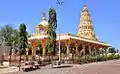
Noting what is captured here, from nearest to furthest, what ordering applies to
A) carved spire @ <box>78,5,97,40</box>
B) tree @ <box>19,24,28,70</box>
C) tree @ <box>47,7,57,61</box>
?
1. tree @ <box>47,7,57,61</box>
2. tree @ <box>19,24,28,70</box>
3. carved spire @ <box>78,5,97,40</box>

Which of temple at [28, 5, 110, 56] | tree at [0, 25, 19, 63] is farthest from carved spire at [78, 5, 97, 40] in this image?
tree at [0, 25, 19, 63]

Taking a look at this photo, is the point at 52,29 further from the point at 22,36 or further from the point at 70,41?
the point at 70,41

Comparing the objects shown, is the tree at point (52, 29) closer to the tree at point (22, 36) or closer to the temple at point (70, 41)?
the tree at point (22, 36)

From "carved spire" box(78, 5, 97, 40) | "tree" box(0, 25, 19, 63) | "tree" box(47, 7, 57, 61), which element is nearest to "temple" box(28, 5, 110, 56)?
"carved spire" box(78, 5, 97, 40)

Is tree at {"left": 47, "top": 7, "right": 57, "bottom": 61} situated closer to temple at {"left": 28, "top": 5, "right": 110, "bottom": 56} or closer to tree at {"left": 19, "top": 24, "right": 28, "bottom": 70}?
tree at {"left": 19, "top": 24, "right": 28, "bottom": 70}

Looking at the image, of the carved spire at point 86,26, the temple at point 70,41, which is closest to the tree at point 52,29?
the temple at point 70,41

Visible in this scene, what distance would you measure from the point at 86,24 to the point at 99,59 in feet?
116

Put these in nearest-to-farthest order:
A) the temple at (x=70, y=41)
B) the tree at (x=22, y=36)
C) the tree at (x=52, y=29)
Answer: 1. the tree at (x=52, y=29)
2. the tree at (x=22, y=36)
3. the temple at (x=70, y=41)

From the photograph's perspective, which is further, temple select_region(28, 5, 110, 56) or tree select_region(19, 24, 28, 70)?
temple select_region(28, 5, 110, 56)

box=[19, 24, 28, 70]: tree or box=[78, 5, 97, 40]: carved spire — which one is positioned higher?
box=[78, 5, 97, 40]: carved spire

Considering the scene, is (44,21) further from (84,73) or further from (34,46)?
(84,73)

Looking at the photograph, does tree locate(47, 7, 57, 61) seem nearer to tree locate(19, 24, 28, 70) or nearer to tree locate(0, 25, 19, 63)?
tree locate(19, 24, 28, 70)

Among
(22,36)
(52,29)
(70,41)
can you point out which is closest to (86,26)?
(70,41)

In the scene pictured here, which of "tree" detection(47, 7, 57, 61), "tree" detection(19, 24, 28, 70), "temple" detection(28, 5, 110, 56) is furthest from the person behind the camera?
"temple" detection(28, 5, 110, 56)
